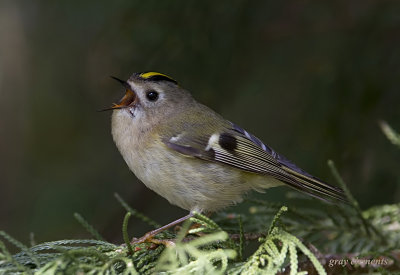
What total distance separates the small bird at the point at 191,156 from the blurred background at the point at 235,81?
10.2 inches

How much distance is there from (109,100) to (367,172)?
1.14m

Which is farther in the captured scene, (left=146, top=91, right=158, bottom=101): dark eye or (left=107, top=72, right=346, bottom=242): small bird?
(left=146, top=91, right=158, bottom=101): dark eye

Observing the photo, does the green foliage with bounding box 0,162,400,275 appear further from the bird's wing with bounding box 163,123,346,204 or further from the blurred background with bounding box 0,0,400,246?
the blurred background with bounding box 0,0,400,246

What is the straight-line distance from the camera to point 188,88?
6.45 feet

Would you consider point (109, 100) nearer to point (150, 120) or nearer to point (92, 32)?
point (92, 32)

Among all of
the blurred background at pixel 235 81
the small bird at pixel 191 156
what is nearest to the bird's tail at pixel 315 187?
the small bird at pixel 191 156

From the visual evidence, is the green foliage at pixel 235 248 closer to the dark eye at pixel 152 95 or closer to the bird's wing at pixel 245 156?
the bird's wing at pixel 245 156

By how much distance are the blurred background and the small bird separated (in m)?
0.26

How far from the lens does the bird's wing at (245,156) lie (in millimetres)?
1461

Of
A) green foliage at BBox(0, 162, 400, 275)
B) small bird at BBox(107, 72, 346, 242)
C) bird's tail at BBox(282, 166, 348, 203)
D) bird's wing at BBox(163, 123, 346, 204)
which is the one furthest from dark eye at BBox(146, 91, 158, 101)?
bird's tail at BBox(282, 166, 348, 203)

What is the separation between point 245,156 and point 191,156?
17 centimetres

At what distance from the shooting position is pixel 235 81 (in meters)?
2.00

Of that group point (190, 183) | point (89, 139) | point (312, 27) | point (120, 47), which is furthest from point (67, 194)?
point (312, 27)

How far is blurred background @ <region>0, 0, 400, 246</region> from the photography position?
1.83 metres
